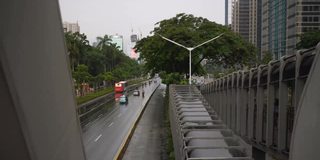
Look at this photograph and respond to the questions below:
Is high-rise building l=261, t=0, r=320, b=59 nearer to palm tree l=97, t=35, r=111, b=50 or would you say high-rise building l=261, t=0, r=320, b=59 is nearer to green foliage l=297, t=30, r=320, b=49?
green foliage l=297, t=30, r=320, b=49

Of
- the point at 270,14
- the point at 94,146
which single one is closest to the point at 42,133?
the point at 94,146

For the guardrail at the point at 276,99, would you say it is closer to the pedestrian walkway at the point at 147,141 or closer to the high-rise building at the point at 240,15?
the pedestrian walkway at the point at 147,141

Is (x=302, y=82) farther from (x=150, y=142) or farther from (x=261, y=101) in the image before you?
(x=150, y=142)

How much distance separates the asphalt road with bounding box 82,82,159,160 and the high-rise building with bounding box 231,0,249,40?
28.2 metres

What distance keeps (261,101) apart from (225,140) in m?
2.63

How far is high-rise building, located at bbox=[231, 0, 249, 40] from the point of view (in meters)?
58.6

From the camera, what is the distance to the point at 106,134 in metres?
26.8

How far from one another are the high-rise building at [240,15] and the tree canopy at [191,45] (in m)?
22.8

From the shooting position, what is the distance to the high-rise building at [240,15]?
58562 mm

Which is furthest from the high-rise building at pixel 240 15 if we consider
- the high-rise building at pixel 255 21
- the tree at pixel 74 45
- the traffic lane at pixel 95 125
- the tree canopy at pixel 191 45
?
the traffic lane at pixel 95 125

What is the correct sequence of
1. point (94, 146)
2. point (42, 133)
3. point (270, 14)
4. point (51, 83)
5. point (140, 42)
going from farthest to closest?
point (270, 14), point (140, 42), point (94, 146), point (51, 83), point (42, 133)

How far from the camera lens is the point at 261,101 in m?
12.2

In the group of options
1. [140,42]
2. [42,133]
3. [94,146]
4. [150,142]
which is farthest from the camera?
[140,42]

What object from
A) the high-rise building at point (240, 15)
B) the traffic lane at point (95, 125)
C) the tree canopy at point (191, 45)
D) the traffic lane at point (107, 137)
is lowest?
the traffic lane at point (107, 137)
